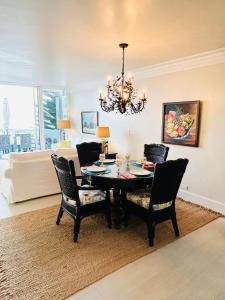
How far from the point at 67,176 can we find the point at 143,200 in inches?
39.0

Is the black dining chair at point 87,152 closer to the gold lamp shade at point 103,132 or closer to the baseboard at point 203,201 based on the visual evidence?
the gold lamp shade at point 103,132

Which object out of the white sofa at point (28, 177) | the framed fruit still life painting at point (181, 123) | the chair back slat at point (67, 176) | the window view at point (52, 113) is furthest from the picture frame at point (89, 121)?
the chair back slat at point (67, 176)

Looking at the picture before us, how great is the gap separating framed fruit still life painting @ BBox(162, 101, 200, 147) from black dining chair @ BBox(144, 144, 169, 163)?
47 centimetres

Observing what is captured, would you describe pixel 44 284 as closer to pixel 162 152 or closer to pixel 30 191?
pixel 30 191

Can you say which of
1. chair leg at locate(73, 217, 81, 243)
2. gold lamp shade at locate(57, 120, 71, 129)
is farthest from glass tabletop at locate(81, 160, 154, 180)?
gold lamp shade at locate(57, 120, 71, 129)

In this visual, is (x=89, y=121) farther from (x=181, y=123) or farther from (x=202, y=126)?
(x=202, y=126)

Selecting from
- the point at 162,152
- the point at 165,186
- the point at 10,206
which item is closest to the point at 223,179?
the point at 162,152

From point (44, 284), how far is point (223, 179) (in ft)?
9.56

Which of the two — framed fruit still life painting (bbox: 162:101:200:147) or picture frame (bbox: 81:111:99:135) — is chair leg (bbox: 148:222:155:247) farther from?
picture frame (bbox: 81:111:99:135)

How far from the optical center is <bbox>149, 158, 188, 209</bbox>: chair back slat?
2.36m

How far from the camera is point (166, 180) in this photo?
246 cm

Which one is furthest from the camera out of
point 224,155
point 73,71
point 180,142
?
point 73,71

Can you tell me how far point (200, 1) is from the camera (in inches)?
73.2

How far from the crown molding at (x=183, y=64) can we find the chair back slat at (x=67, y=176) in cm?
272
